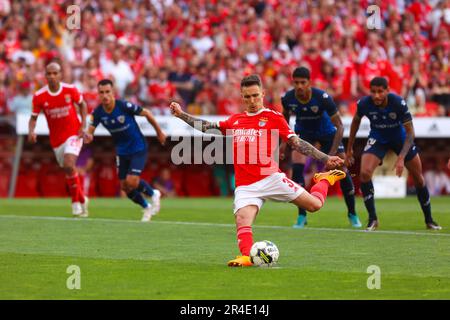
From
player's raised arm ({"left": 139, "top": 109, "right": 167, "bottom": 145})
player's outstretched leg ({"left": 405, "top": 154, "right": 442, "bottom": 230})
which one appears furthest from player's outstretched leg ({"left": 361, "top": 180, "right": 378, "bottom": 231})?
player's raised arm ({"left": 139, "top": 109, "right": 167, "bottom": 145})

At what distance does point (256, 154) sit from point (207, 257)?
1.34m

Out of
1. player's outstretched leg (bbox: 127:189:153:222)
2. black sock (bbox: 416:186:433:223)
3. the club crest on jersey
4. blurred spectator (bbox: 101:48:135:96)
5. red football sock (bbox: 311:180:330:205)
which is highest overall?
blurred spectator (bbox: 101:48:135:96)

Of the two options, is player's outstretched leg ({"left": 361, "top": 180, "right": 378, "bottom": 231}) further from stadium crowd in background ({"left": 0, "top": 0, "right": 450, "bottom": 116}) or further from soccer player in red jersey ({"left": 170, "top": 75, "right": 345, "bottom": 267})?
stadium crowd in background ({"left": 0, "top": 0, "right": 450, "bottom": 116})

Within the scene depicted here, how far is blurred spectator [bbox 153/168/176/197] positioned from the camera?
26.5 meters

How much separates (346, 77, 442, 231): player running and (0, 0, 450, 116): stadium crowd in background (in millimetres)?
9763

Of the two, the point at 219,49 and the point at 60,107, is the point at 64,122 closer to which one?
the point at 60,107

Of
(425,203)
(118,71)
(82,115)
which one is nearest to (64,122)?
(82,115)

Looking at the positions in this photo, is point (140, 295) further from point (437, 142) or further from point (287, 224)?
point (437, 142)

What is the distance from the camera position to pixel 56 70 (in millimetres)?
17703

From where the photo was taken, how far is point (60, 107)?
18.1m

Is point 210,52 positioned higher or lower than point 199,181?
higher

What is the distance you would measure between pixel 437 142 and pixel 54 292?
842 inches
